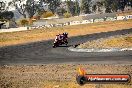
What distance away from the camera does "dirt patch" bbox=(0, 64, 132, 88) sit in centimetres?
1375

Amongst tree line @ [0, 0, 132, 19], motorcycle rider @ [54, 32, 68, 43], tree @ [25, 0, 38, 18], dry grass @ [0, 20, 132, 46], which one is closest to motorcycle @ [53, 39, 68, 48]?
motorcycle rider @ [54, 32, 68, 43]

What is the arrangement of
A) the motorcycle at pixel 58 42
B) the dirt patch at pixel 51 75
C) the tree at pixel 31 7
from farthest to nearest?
1. the tree at pixel 31 7
2. the motorcycle at pixel 58 42
3. the dirt patch at pixel 51 75

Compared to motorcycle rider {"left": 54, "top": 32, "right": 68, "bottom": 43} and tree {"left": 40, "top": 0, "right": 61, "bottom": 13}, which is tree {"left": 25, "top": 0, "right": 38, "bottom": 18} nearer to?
tree {"left": 40, "top": 0, "right": 61, "bottom": 13}

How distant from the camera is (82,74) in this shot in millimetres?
11773

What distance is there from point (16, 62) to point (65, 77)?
786cm

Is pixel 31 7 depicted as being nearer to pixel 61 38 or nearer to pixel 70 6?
pixel 70 6

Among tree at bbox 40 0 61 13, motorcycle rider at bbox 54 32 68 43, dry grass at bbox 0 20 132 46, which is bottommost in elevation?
dry grass at bbox 0 20 132 46

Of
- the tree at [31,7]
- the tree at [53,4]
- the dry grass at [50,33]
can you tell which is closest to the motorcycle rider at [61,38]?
the dry grass at [50,33]

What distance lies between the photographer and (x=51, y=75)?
614 inches

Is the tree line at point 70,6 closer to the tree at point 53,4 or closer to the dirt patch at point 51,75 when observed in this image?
the tree at point 53,4

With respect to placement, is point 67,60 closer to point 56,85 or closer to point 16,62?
point 16,62

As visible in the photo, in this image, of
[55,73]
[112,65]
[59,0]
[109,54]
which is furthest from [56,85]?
[59,0]

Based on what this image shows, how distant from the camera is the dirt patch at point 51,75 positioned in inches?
541

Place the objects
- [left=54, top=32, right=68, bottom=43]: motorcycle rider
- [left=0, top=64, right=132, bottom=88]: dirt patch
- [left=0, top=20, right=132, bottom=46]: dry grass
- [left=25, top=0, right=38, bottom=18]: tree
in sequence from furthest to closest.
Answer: [left=25, top=0, right=38, bottom=18]: tree, [left=0, top=20, right=132, bottom=46]: dry grass, [left=54, top=32, right=68, bottom=43]: motorcycle rider, [left=0, top=64, right=132, bottom=88]: dirt patch
